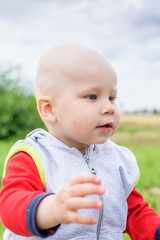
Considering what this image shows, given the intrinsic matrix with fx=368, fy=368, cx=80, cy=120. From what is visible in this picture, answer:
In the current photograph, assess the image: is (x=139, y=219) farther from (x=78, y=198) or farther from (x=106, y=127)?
(x=78, y=198)

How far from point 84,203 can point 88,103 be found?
0.63 meters

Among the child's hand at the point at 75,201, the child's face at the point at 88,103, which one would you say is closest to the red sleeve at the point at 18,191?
the child's hand at the point at 75,201

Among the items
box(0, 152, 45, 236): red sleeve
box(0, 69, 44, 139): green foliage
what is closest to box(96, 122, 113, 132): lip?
box(0, 152, 45, 236): red sleeve

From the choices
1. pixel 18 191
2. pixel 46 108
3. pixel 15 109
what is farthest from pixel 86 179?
pixel 15 109

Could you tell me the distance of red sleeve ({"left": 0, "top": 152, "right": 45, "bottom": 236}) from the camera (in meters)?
1.46

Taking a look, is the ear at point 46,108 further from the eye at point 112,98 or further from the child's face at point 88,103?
the eye at point 112,98

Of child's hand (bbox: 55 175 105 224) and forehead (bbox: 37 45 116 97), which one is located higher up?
forehead (bbox: 37 45 116 97)

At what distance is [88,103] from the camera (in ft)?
5.65

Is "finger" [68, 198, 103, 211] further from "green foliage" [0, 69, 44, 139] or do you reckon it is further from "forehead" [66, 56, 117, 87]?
"green foliage" [0, 69, 44, 139]

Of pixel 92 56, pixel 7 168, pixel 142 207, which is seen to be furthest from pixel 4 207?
pixel 142 207

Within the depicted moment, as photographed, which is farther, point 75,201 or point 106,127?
point 106,127

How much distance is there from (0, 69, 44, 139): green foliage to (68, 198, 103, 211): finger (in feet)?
36.0

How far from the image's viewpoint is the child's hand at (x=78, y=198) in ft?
3.92

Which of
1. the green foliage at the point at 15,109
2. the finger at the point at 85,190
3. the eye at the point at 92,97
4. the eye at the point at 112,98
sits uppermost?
the eye at the point at 92,97
